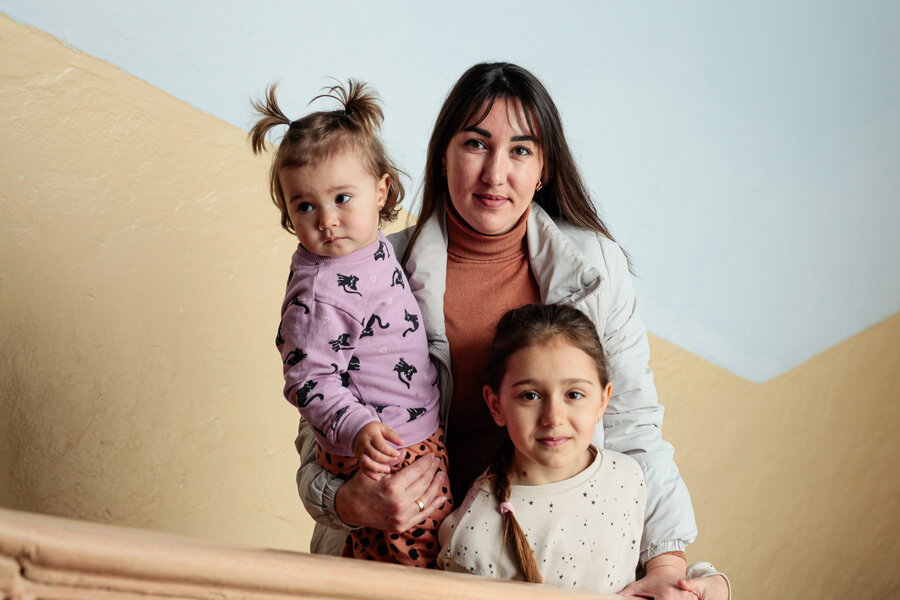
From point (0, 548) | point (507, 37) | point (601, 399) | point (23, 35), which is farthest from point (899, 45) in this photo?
point (0, 548)

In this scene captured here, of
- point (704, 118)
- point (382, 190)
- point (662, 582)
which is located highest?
point (704, 118)

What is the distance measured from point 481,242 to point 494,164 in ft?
0.54

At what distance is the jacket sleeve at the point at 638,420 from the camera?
4.85 feet

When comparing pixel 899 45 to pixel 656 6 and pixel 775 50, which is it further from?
pixel 656 6

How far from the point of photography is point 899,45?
3279 millimetres

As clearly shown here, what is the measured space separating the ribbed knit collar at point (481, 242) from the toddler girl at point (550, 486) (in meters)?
0.26

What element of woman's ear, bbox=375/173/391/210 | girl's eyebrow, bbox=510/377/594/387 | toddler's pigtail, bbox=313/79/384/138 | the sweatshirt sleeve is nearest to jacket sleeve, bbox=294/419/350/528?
the sweatshirt sleeve

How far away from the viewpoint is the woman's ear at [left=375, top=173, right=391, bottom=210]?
1.46 metres

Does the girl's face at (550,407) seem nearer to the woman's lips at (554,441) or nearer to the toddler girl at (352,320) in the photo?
the woman's lips at (554,441)

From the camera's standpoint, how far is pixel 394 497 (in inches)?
53.4

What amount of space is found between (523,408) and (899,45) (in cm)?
267

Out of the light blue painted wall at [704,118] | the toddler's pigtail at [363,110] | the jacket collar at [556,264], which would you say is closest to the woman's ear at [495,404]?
the jacket collar at [556,264]

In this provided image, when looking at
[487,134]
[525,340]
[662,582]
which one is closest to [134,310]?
[487,134]

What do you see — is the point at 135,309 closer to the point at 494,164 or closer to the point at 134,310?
the point at 134,310
